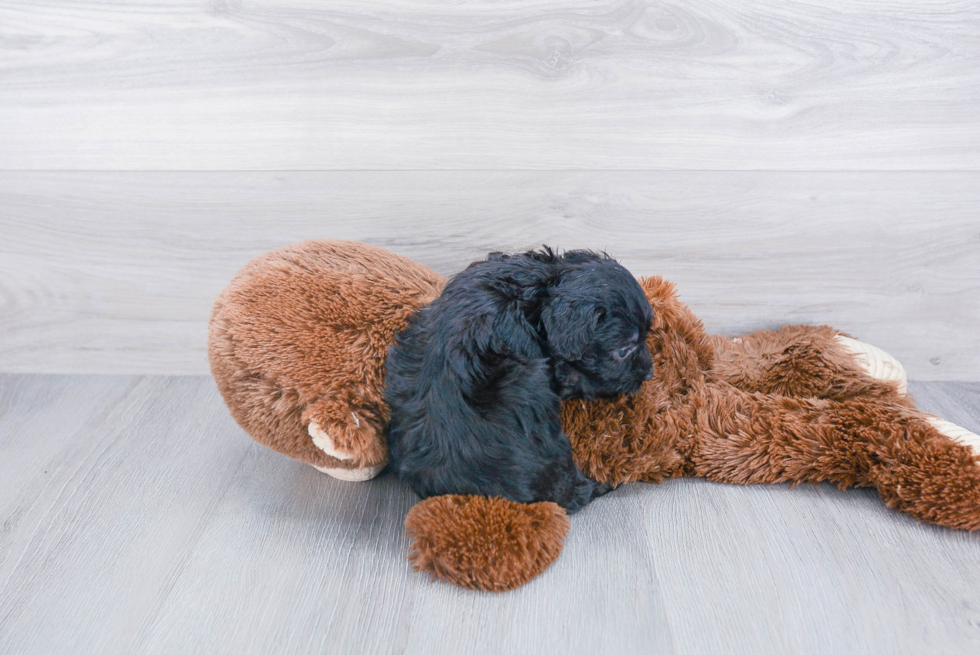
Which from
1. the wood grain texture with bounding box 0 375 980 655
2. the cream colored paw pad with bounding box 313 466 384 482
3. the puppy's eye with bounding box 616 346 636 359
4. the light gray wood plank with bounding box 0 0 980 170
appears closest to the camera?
the wood grain texture with bounding box 0 375 980 655

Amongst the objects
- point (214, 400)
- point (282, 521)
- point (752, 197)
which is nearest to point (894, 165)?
point (752, 197)

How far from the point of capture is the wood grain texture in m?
0.83

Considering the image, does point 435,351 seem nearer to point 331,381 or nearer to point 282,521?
point 331,381

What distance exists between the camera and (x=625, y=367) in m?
0.94

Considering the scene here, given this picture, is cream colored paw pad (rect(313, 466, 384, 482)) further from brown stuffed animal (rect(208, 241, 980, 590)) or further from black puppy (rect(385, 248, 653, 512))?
black puppy (rect(385, 248, 653, 512))

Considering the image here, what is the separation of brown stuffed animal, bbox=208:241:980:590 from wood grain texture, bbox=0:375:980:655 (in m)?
0.06

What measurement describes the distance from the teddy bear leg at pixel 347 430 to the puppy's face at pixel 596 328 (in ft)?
0.97

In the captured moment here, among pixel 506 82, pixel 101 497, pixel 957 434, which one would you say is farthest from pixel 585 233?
pixel 101 497

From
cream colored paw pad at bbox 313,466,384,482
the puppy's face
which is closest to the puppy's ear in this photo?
the puppy's face

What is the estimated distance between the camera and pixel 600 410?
1049 millimetres

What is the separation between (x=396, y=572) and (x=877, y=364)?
92 centimetres

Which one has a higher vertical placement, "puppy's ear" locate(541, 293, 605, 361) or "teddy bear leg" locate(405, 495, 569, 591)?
"puppy's ear" locate(541, 293, 605, 361)

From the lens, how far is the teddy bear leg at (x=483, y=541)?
2.85 ft

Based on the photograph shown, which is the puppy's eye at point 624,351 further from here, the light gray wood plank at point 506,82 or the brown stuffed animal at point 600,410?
the light gray wood plank at point 506,82
